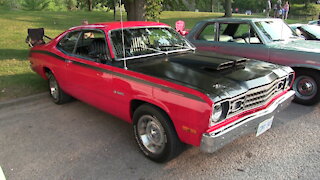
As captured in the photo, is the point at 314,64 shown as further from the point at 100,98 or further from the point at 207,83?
the point at 100,98

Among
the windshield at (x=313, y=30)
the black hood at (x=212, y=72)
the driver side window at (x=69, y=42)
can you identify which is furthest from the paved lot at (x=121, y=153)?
the windshield at (x=313, y=30)

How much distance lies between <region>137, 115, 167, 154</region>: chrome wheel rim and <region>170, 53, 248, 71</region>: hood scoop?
0.89m

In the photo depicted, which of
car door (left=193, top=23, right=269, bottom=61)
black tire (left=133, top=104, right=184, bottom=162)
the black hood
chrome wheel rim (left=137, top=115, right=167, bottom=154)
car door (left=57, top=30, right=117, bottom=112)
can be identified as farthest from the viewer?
car door (left=193, top=23, right=269, bottom=61)

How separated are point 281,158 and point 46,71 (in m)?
4.64

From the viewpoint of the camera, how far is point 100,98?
13.0ft

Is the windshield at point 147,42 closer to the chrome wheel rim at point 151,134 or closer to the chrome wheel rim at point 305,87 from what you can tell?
the chrome wheel rim at point 151,134

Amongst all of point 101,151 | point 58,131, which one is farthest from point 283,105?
point 58,131

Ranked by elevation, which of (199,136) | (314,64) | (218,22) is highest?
(218,22)

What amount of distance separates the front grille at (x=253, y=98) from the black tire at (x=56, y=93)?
11.4ft

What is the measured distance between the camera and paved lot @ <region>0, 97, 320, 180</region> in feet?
10.3

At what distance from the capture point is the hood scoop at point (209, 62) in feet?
11.1

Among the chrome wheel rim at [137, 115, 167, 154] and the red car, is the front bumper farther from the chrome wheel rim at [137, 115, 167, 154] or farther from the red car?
the chrome wheel rim at [137, 115, 167, 154]

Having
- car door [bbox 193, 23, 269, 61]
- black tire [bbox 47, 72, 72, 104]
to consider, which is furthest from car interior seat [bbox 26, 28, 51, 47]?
car door [bbox 193, 23, 269, 61]

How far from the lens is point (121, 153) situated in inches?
141
